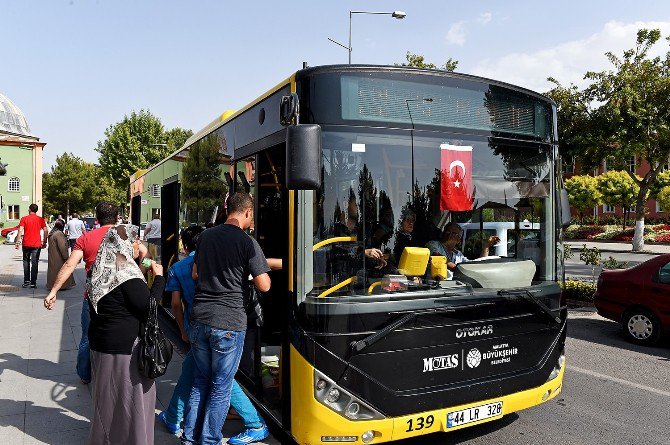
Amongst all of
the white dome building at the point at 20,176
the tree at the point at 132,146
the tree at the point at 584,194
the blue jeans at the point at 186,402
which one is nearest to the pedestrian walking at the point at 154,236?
the blue jeans at the point at 186,402

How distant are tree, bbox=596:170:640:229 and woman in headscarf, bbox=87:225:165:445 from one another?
44.8 metres

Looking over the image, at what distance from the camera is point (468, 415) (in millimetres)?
3875

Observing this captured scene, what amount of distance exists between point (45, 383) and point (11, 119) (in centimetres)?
8007

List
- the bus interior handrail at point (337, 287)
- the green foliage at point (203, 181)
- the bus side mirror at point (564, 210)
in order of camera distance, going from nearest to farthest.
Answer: the bus interior handrail at point (337, 287)
the bus side mirror at point (564, 210)
the green foliage at point (203, 181)

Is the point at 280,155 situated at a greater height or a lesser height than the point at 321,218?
greater

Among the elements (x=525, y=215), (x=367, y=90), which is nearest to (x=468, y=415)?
(x=525, y=215)

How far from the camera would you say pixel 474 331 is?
12.8 ft

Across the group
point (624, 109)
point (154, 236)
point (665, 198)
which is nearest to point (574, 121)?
point (624, 109)

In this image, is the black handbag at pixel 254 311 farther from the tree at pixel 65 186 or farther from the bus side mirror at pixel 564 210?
the tree at pixel 65 186

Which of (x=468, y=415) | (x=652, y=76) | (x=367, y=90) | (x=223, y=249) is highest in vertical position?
(x=652, y=76)

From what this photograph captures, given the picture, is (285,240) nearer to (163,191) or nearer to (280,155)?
(280,155)

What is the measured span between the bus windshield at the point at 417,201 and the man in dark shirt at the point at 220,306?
1.78 feet

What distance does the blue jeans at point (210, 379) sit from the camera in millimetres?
3844

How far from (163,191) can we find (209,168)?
11.3 feet
